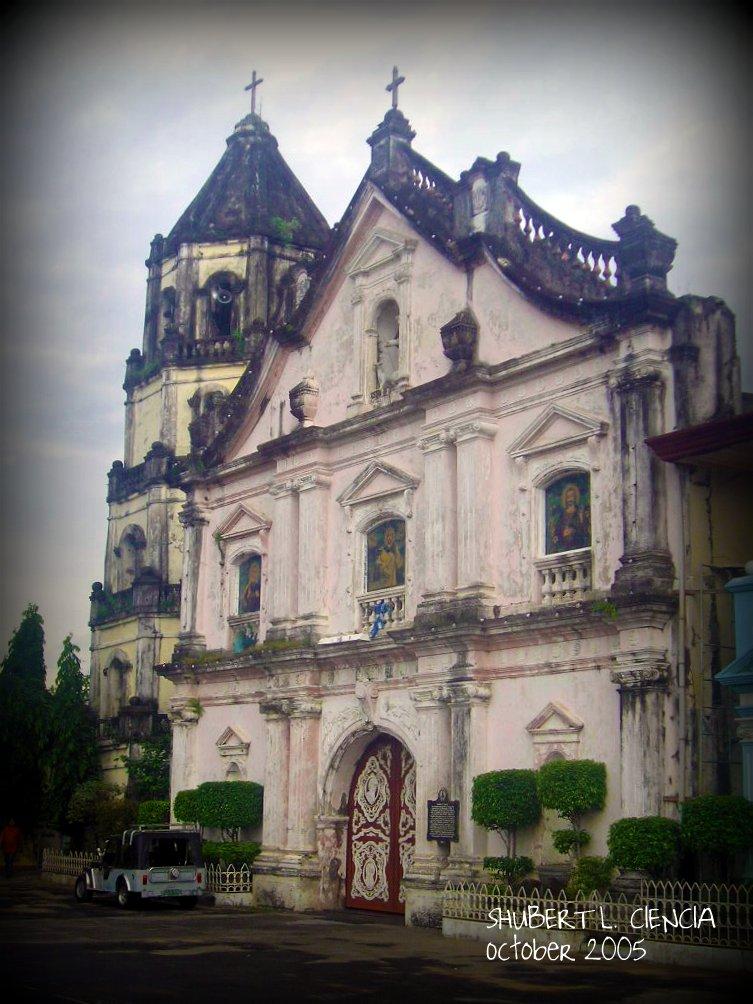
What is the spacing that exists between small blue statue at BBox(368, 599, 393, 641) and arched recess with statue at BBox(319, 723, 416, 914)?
159 centimetres

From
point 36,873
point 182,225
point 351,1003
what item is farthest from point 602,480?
point 182,225

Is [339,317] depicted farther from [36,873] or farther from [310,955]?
[36,873]

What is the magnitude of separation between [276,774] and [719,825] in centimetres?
1006

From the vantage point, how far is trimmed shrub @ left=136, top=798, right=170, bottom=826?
26.5 metres

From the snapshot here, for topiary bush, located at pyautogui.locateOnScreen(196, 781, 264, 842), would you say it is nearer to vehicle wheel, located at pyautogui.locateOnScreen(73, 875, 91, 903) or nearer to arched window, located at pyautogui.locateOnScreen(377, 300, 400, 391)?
vehicle wheel, located at pyautogui.locateOnScreen(73, 875, 91, 903)

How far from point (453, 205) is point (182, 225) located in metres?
19.5

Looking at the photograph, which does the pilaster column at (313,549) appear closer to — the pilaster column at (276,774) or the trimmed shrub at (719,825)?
the pilaster column at (276,774)

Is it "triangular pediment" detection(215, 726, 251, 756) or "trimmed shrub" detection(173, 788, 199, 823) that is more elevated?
"triangular pediment" detection(215, 726, 251, 756)

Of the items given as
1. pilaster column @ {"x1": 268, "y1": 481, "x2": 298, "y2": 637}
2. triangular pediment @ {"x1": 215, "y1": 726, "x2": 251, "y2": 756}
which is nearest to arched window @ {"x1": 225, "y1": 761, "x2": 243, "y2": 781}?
triangular pediment @ {"x1": 215, "y1": 726, "x2": 251, "y2": 756}

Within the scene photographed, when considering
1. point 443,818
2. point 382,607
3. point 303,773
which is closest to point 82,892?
point 303,773

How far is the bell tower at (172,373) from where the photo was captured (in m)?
37.5

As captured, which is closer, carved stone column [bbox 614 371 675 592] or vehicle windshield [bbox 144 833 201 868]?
carved stone column [bbox 614 371 675 592]

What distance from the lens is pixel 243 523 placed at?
26.3 m

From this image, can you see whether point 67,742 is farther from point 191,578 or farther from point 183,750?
point 191,578
